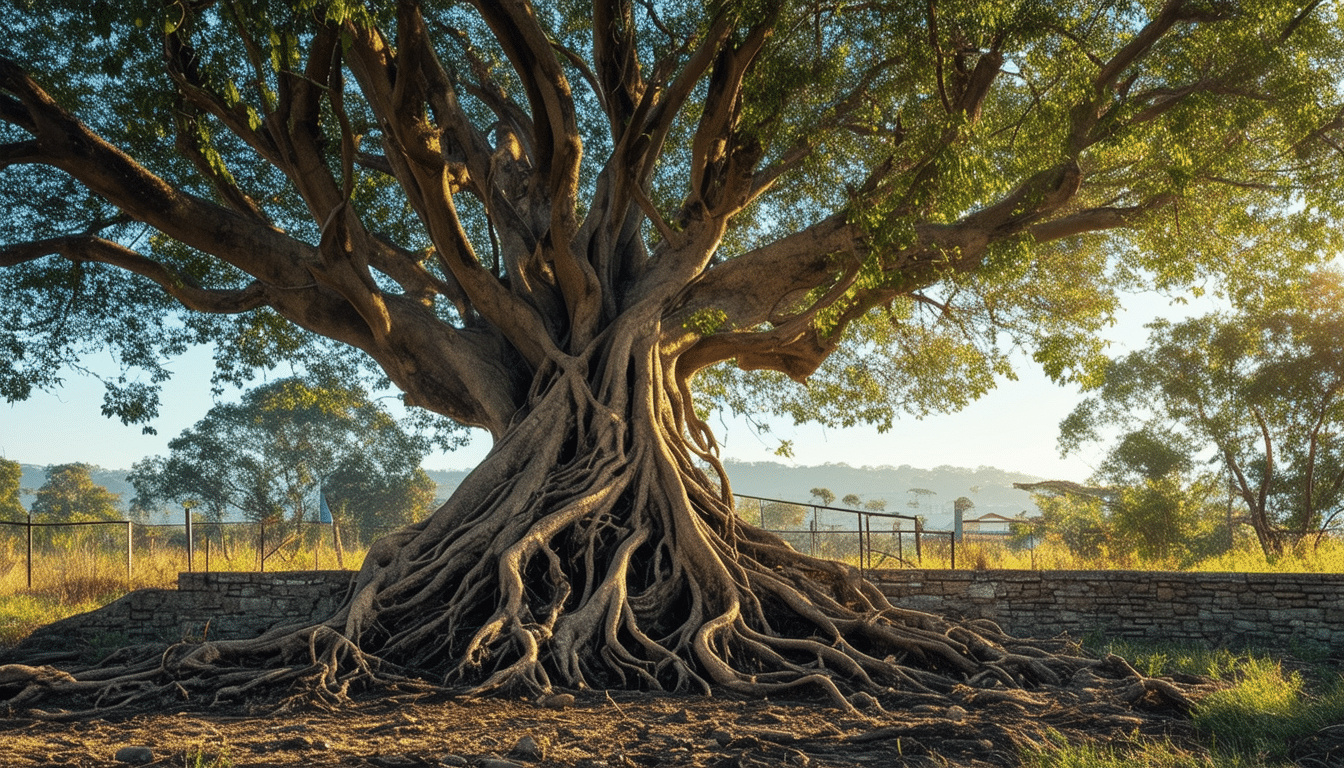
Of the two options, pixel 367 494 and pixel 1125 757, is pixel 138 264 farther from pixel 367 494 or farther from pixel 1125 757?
pixel 367 494

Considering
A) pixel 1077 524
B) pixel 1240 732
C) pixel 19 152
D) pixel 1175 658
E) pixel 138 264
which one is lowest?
pixel 1077 524

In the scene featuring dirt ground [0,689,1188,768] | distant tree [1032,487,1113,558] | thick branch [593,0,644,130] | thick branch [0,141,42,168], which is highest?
thick branch [593,0,644,130]

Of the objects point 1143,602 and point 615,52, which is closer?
point 615,52

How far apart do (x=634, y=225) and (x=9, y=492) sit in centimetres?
3755

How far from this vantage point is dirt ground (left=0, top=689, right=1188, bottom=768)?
436 centimetres

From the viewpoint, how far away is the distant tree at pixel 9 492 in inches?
1431

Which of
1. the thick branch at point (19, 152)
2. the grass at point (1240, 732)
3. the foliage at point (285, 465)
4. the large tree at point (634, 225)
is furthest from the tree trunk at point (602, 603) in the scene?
the foliage at point (285, 465)

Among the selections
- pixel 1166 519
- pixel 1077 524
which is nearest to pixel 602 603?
pixel 1166 519

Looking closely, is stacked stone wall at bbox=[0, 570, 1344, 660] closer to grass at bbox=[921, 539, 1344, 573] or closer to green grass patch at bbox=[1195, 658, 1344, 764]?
grass at bbox=[921, 539, 1344, 573]

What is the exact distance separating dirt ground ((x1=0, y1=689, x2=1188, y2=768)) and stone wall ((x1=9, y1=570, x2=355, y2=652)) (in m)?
3.60

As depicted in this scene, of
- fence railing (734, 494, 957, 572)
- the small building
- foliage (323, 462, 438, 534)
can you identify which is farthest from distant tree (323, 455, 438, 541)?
fence railing (734, 494, 957, 572)

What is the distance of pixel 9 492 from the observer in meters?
36.8

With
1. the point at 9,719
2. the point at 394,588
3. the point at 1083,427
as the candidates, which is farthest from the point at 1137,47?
the point at 1083,427

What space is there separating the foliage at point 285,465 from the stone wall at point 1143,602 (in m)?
33.6
